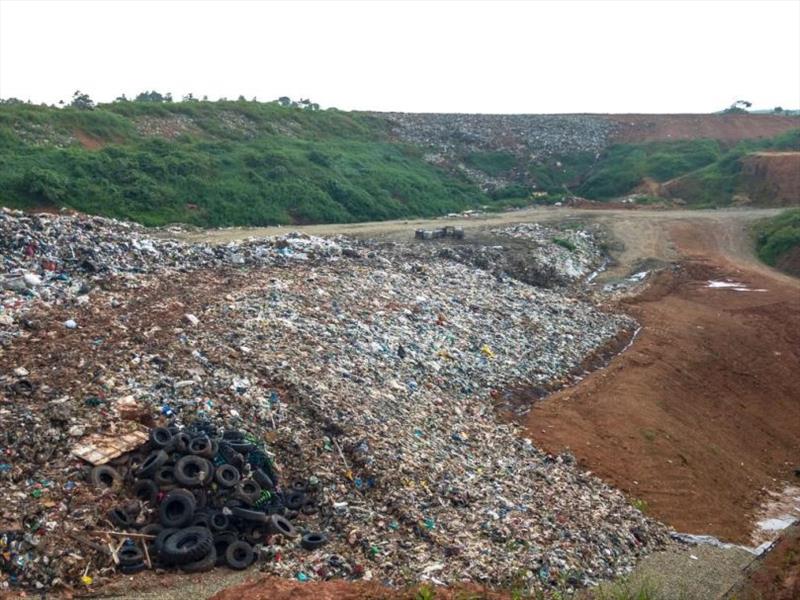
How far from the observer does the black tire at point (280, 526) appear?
796 centimetres

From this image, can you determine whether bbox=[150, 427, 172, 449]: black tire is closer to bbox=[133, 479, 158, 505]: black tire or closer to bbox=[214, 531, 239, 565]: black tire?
bbox=[133, 479, 158, 505]: black tire

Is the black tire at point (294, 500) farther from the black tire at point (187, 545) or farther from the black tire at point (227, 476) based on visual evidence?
the black tire at point (187, 545)

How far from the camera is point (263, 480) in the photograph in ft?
27.7

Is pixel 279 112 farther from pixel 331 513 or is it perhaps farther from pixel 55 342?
pixel 331 513

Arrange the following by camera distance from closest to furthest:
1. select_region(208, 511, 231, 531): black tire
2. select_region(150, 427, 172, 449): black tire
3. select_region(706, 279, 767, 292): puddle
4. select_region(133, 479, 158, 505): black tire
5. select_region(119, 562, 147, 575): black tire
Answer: select_region(119, 562, 147, 575): black tire, select_region(208, 511, 231, 531): black tire, select_region(133, 479, 158, 505): black tire, select_region(150, 427, 172, 449): black tire, select_region(706, 279, 767, 292): puddle

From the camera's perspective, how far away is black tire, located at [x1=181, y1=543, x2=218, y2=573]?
728 centimetres

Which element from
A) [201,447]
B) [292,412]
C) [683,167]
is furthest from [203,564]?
[683,167]

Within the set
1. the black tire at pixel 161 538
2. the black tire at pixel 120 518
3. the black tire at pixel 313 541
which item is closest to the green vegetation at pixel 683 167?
the black tire at pixel 313 541

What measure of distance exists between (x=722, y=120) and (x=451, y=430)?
143ft

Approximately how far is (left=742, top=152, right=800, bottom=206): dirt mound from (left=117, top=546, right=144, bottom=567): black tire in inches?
1282

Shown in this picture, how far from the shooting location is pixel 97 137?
96.4ft

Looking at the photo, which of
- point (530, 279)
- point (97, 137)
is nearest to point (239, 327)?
point (530, 279)

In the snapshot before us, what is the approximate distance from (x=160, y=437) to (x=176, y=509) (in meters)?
1.02

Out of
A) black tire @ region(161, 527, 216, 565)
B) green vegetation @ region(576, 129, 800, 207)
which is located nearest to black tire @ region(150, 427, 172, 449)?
black tire @ region(161, 527, 216, 565)
